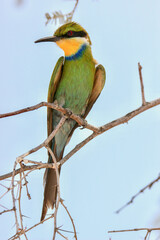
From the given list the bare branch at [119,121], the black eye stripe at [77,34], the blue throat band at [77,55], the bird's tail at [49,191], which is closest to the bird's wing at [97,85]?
the blue throat band at [77,55]

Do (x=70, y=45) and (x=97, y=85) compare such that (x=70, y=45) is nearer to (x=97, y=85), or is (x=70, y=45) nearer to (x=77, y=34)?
(x=77, y=34)

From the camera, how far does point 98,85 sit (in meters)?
3.49

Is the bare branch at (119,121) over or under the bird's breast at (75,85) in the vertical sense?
under

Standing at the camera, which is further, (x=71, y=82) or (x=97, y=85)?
(x=97, y=85)

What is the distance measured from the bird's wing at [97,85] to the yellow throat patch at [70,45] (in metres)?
0.29

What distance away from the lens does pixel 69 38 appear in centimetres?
355

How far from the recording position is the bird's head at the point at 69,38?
3.47m

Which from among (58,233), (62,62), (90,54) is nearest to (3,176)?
(58,233)

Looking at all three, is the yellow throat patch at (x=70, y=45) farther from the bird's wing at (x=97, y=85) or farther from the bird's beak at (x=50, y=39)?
the bird's wing at (x=97, y=85)

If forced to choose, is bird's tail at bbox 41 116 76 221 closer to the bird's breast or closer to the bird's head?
the bird's breast

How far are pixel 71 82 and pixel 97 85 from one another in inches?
11.4

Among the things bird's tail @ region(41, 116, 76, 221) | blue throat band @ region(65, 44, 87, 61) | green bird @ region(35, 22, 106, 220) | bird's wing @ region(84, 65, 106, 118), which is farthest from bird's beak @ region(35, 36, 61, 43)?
bird's tail @ region(41, 116, 76, 221)

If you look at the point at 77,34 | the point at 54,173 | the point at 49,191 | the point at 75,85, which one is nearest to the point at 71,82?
the point at 75,85

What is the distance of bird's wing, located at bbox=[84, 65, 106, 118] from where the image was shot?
3.46m
